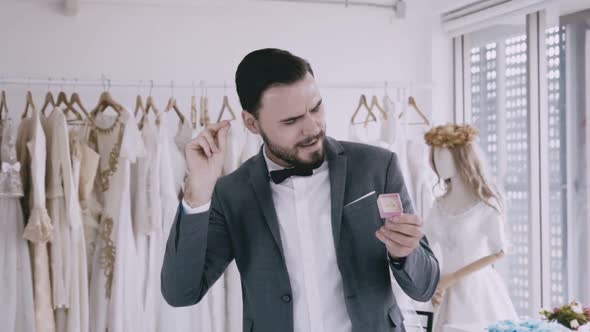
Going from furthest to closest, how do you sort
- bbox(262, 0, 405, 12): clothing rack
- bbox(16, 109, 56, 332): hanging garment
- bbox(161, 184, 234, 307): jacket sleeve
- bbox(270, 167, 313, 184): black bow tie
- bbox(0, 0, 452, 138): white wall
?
bbox(262, 0, 405, 12): clothing rack
bbox(0, 0, 452, 138): white wall
bbox(16, 109, 56, 332): hanging garment
bbox(270, 167, 313, 184): black bow tie
bbox(161, 184, 234, 307): jacket sleeve

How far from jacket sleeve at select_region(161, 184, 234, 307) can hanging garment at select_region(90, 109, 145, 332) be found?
146cm

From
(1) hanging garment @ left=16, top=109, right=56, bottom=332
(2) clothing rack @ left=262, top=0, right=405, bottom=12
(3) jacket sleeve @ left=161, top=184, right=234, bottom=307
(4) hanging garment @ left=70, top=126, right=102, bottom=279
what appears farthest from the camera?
(2) clothing rack @ left=262, top=0, right=405, bottom=12

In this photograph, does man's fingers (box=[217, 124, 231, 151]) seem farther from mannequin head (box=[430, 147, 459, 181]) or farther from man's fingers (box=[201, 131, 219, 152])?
mannequin head (box=[430, 147, 459, 181])

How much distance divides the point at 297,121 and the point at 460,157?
1.86m

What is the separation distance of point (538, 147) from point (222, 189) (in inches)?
95.7

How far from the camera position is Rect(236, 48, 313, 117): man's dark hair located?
1762 mm

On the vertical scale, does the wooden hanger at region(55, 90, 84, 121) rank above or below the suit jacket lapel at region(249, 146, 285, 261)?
above

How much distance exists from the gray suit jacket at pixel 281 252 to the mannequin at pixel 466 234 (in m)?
1.61

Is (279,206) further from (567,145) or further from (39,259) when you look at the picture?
(567,145)

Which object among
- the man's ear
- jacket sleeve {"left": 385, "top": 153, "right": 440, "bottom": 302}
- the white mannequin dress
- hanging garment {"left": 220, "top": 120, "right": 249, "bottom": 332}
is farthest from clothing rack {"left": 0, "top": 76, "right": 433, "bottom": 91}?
jacket sleeve {"left": 385, "top": 153, "right": 440, "bottom": 302}

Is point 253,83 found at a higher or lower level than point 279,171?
higher

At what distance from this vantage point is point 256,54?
179 cm

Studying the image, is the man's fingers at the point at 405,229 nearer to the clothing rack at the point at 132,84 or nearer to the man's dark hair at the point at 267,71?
the man's dark hair at the point at 267,71

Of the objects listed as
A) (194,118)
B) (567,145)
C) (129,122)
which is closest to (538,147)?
(567,145)
